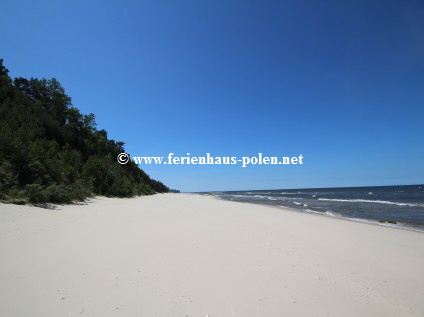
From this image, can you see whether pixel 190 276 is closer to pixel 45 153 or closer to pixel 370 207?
pixel 45 153

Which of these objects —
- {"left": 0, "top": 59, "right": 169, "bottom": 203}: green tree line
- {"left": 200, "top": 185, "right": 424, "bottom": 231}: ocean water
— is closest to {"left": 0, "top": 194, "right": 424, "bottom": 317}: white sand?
{"left": 0, "top": 59, "right": 169, "bottom": 203}: green tree line

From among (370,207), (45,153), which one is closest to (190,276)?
(45,153)

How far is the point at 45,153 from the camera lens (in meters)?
12.0

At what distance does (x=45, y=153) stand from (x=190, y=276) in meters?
13.4

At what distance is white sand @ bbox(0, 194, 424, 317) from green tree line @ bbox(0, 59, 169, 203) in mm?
4166

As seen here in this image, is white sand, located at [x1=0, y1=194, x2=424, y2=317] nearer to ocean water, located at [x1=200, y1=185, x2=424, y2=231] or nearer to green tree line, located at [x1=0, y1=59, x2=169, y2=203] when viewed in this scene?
green tree line, located at [x1=0, y1=59, x2=169, y2=203]

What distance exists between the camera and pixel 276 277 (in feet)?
9.74

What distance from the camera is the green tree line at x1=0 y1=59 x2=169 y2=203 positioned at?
8203 millimetres

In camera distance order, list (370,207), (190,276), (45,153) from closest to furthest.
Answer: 1. (190,276)
2. (45,153)
3. (370,207)

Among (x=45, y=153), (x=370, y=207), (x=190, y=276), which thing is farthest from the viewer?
(x=370, y=207)

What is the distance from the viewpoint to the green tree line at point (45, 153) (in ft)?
26.9

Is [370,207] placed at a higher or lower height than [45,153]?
lower

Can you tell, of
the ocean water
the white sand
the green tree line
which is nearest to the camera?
the white sand

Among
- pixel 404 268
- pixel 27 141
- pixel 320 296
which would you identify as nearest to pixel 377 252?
pixel 404 268
